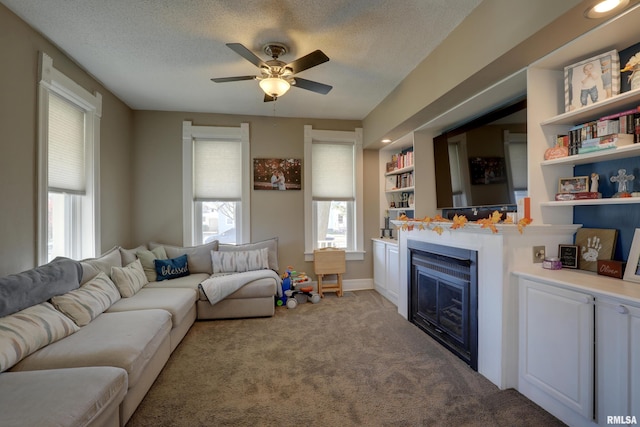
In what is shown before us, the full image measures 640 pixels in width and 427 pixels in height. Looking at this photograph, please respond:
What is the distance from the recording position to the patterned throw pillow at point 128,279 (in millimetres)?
2846

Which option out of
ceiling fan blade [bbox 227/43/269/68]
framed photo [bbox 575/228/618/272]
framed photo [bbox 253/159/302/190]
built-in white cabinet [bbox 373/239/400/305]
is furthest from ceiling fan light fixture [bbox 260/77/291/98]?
framed photo [bbox 575/228/618/272]

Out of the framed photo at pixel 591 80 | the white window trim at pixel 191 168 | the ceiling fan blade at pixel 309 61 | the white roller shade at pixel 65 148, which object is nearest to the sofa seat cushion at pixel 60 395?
the white roller shade at pixel 65 148

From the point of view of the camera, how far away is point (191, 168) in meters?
4.27

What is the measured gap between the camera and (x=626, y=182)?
72.0 inches

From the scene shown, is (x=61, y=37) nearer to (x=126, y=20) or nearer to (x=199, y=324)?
(x=126, y=20)

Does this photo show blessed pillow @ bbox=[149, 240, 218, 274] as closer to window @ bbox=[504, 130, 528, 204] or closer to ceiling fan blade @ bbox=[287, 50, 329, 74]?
ceiling fan blade @ bbox=[287, 50, 329, 74]

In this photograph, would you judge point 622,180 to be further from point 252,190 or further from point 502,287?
point 252,190

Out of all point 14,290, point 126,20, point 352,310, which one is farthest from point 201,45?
point 352,310

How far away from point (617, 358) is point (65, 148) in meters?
4.56

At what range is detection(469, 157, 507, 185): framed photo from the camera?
8.32 ft

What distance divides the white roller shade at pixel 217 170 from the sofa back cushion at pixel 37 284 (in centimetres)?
211

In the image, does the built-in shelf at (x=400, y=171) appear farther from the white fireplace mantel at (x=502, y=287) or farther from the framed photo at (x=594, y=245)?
the framed photo at (x=594, y=245)

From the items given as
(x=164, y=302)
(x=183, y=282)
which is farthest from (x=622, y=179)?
(x=183, y=282)

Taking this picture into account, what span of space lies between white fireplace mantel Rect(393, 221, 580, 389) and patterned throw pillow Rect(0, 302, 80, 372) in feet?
9.89
